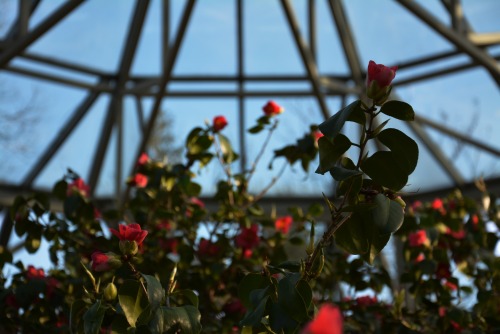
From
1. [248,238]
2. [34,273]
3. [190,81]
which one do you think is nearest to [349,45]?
[190,81]

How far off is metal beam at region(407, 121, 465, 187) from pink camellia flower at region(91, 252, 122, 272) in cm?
607

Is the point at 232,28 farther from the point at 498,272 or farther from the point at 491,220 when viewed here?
the point at 498,272

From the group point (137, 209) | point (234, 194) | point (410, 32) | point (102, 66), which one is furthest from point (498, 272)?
point (102, 66)

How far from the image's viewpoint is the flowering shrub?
5.13 feet

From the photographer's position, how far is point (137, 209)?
3039 mm

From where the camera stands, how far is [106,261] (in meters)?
1.67

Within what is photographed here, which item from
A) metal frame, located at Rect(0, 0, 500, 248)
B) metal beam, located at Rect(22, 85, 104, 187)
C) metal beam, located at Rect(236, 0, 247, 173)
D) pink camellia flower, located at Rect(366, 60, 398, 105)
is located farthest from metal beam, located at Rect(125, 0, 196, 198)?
pink camellia flower, located at Rect(366, 60, 398, 105)

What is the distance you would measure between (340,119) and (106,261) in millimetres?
631

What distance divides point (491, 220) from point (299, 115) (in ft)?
16.2

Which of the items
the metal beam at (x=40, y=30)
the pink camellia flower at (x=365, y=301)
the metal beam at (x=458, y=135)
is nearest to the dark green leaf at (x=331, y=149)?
the pink camellia flower at (x=365, y=301)

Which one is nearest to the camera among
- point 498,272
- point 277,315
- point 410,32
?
point 277,315

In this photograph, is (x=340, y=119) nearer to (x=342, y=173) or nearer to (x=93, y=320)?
(x=342, y=173)

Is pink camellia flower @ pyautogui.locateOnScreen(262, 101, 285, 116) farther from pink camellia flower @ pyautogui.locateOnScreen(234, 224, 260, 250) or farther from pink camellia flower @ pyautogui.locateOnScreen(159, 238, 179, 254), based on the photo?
pink camellia flower @ pyautogui.locateOnScreen(159, 238, 179, 254)

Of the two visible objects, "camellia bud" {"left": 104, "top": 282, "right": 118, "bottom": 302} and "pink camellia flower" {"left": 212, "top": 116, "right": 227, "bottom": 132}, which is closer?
"camellia bud" {"left": 104, "top": 282, "right": 118, "bottom": 302}
